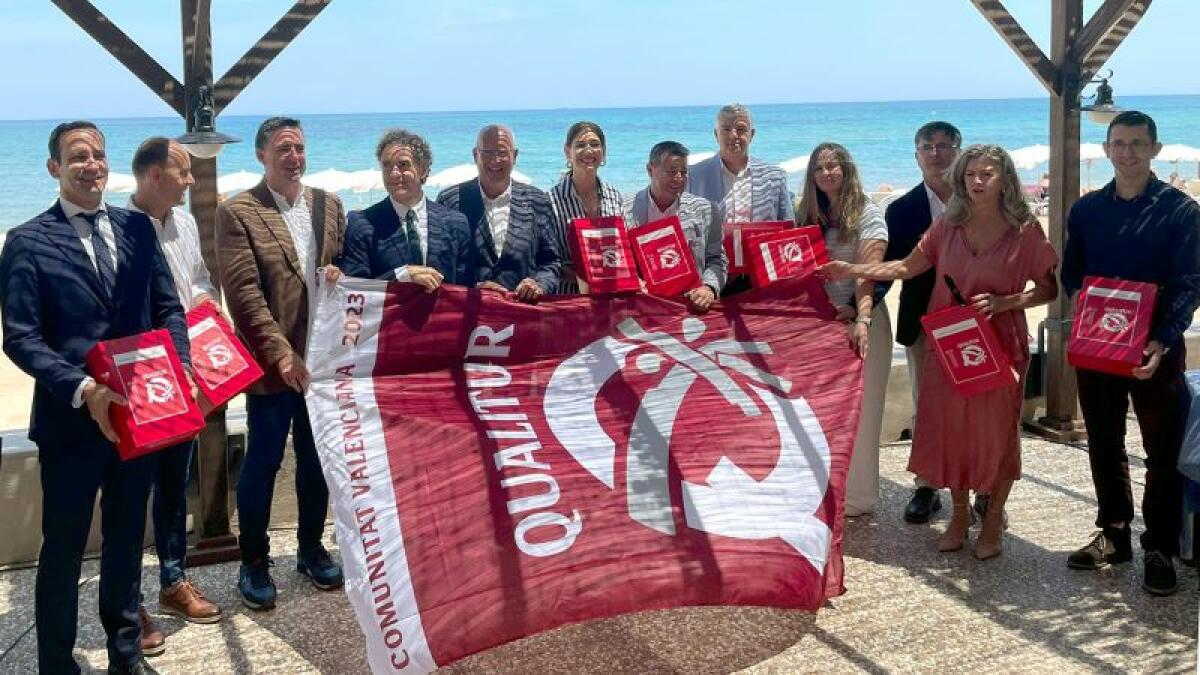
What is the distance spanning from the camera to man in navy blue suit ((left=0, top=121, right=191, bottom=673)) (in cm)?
351

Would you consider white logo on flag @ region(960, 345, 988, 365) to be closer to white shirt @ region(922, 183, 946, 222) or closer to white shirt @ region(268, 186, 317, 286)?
white shirt @ region(922, 183, 946, 222)

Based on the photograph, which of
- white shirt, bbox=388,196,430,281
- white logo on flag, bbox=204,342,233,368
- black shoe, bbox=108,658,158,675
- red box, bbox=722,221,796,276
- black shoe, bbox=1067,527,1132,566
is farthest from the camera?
red box, bbox=722,221,796,276

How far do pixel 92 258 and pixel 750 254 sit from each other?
252 cm

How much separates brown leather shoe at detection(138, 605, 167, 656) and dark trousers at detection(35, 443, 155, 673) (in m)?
0.23

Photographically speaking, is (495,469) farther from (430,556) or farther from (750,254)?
(750,254)

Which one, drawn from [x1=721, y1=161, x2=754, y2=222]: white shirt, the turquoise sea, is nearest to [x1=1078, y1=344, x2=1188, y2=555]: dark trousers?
[x1=721, y1=161, x2=754, y2=222]: white shirt

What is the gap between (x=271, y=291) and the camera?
14.6 feet

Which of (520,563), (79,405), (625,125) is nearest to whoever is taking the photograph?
(79,405)

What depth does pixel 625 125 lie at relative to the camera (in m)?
78.1

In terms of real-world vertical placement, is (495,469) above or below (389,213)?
below

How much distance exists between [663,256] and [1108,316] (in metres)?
1.73

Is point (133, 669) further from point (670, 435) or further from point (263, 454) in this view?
point (670, 435)

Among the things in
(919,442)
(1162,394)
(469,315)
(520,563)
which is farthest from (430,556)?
(1162,394)

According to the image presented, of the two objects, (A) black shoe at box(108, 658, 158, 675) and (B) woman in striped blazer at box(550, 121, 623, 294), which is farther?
(B) woman in striped blazer at box(550, 121, 623, 294)
